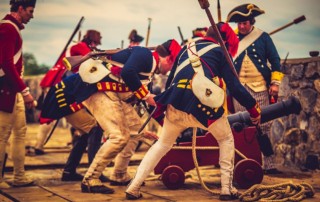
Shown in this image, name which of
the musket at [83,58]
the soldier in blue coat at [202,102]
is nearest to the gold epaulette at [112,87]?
the musket at [83,58]

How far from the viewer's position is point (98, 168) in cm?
567

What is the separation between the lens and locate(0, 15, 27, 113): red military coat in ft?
18.2

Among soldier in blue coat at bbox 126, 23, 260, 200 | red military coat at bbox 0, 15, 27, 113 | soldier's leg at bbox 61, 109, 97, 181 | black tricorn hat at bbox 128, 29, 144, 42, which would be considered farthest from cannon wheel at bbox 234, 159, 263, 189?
black tricorn hat at bbox 128, 29, 144, 42

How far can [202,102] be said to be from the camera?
4.91 meters

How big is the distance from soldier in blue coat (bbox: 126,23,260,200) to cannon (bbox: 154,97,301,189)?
0.71m

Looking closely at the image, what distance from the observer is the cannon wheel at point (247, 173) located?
578 cm

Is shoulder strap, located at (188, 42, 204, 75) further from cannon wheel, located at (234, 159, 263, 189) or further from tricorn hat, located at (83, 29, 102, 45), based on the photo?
tricorn hat, located at (83, 29, 102, 45)

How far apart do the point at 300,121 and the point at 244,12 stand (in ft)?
5.13

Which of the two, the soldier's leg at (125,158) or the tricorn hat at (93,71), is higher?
the tricorn hat at (93,71)

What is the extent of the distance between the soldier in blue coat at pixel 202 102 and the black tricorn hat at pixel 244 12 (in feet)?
5.22

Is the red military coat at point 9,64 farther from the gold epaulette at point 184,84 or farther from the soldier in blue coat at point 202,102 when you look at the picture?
the gold epaulette at point 184,84

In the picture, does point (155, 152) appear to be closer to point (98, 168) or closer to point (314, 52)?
point (98, 168)

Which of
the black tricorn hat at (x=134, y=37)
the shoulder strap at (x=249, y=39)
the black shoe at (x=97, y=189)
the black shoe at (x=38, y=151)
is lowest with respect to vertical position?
the black shoe at (x=38, y=151)

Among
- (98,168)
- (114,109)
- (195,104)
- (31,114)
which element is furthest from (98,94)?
(31,114)
